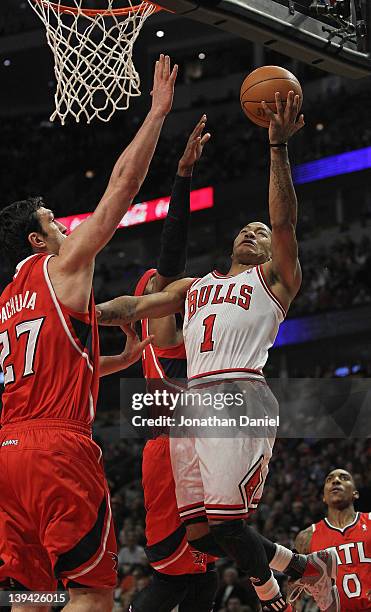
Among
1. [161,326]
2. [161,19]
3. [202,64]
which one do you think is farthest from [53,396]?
[202,64]

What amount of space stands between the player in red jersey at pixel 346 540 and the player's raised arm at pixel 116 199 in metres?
3.68

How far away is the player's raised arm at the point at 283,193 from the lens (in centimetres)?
461

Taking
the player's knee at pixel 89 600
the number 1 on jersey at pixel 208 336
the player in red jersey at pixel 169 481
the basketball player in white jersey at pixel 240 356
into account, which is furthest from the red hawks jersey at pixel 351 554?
the player's knee at pixel 89 600

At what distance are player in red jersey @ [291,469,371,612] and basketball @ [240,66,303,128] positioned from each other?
3.11 m

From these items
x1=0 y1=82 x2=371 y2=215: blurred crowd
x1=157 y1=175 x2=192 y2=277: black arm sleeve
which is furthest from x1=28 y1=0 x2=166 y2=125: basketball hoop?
x1=0 y1=82 x2=371 y2=215: blurred crowd

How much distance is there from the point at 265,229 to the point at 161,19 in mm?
16333

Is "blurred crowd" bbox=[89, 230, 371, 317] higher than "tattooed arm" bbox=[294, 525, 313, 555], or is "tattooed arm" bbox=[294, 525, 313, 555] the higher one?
"blurred crowd" bbox=[89, 230, 371, 317]

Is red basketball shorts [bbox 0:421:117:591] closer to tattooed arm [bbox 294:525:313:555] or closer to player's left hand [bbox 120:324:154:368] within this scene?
player's left hand [bbox 120:324:154:368]

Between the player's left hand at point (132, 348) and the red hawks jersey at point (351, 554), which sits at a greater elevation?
the player's left hand at point (132, 348)

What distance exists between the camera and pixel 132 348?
4.98m

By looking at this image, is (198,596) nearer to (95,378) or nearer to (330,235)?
(95,378)

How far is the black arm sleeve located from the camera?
5.14 meters

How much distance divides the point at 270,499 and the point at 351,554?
6.36 m

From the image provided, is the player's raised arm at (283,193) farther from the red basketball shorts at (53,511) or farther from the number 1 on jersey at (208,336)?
the red basketball shorts at (53,511)
